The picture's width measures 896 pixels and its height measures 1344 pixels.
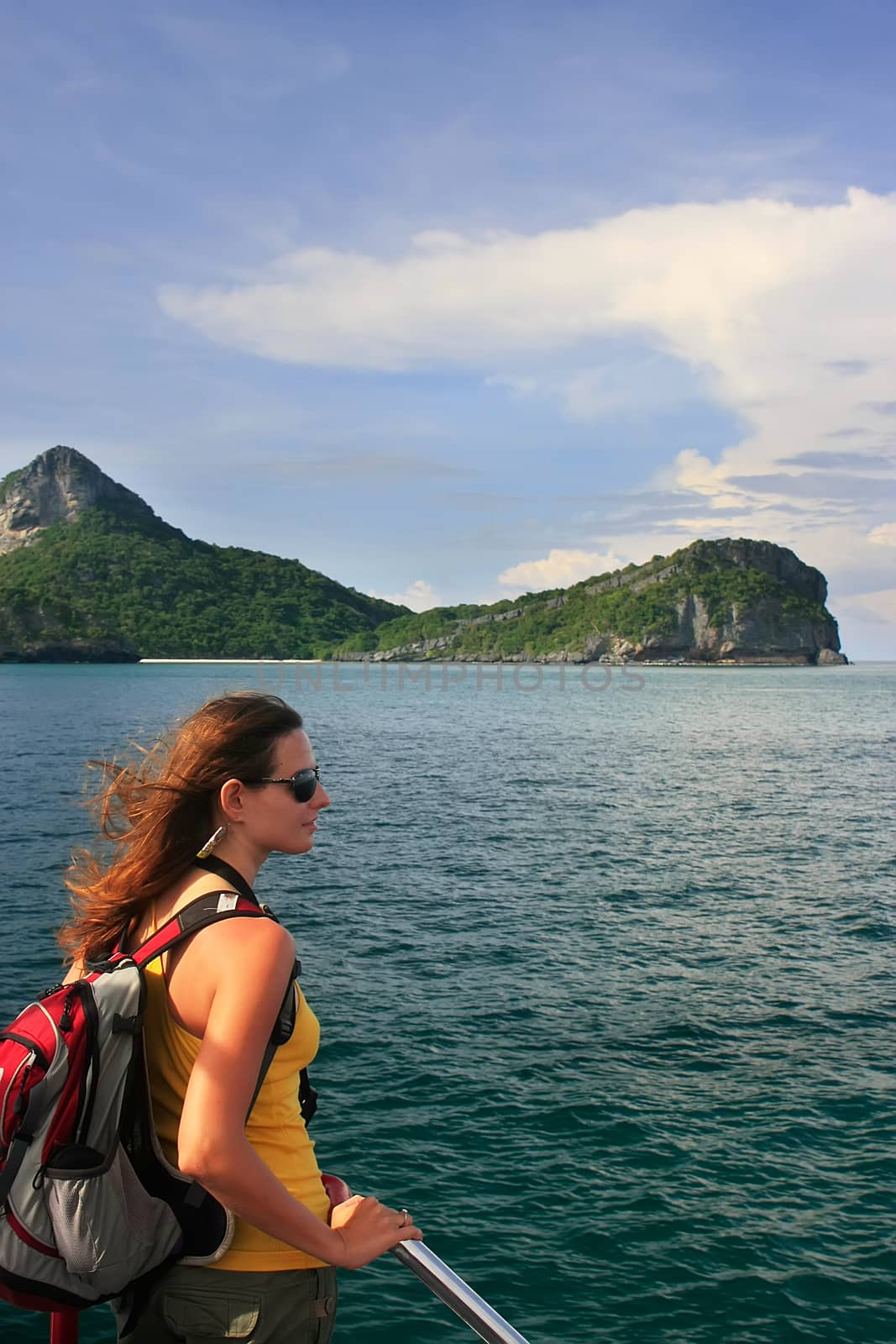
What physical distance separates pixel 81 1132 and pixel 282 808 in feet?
2.94

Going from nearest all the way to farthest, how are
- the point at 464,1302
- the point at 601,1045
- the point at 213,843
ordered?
the point at 464,1302 → the point at 213,843 → the point at 601,1045

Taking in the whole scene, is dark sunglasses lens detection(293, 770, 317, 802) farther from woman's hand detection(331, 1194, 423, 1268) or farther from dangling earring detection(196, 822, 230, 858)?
woman's hand detection(331, 1194, 423, 1268)

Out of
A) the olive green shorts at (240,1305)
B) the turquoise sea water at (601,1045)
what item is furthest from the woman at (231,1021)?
the turquoise sea water at (601,1045)

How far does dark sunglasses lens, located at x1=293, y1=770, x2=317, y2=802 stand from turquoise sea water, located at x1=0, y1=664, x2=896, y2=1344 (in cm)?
710

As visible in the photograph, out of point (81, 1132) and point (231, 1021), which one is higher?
point (231, 1021)

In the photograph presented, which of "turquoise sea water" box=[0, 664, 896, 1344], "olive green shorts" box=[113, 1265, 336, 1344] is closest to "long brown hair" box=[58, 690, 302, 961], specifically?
"olive green shorts" box=[113, 1265, 336, 1344]

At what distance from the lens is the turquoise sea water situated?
29.0 feet

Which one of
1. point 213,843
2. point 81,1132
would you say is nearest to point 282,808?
→ point 213,843

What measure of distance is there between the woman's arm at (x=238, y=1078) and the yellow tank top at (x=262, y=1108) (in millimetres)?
204

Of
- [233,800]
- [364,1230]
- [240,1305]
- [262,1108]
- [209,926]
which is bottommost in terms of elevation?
[240,1305]

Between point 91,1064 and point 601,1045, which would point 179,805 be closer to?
point 91,1064

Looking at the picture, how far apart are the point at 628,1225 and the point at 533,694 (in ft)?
380

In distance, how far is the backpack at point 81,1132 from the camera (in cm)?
224

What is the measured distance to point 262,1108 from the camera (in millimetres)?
2502
